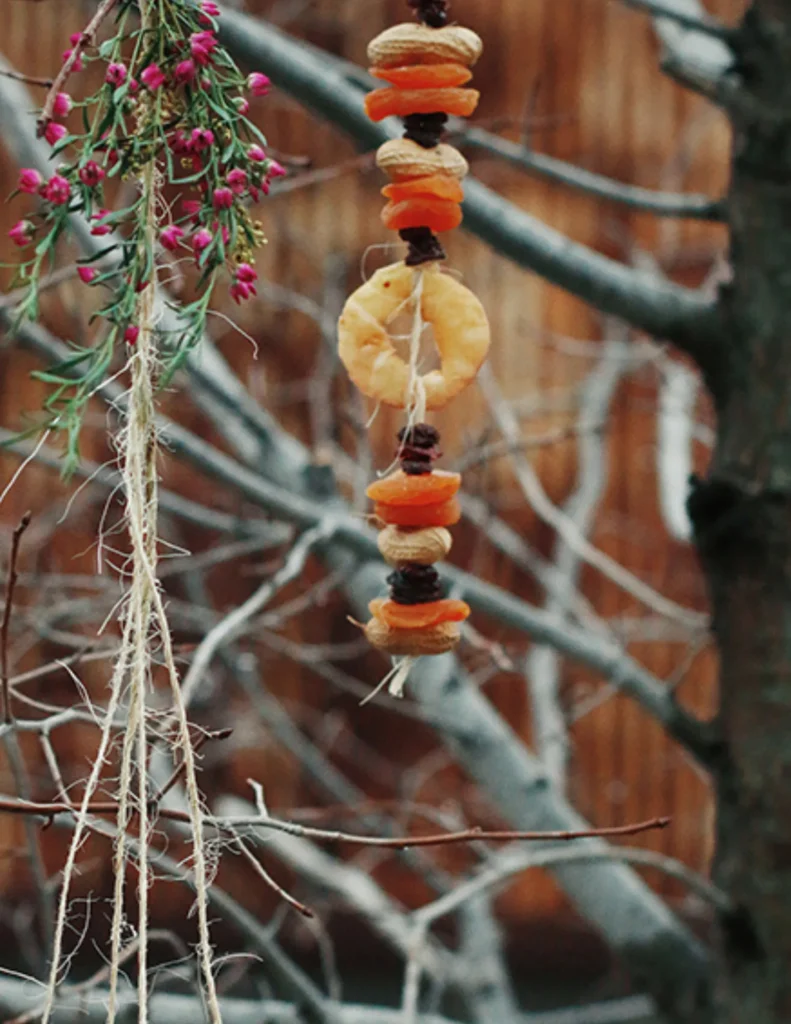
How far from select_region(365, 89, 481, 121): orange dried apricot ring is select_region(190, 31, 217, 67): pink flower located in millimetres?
71

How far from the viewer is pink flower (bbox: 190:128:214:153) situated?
16.6 inches

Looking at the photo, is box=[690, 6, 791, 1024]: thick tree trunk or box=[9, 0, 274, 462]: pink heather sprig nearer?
box=[9, 0, 274, 462]: pink heather sprig

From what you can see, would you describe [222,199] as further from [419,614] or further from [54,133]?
[419,614]

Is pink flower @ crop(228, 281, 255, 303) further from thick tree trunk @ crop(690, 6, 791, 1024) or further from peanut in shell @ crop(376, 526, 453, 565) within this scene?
thick tree trunk @ crop(690, 6, 791, 1024)

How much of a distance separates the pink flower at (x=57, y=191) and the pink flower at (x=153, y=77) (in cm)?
4

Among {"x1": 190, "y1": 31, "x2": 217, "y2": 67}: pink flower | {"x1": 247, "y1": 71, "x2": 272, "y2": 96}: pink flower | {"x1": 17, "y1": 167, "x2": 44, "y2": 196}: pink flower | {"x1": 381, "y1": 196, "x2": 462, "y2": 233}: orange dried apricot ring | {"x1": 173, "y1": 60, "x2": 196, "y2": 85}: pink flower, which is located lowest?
{"x1": 381, "y1": 196, "x2": 462, "y2": 233}: orange dried apricot ring

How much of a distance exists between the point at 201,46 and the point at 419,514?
0.60 feet

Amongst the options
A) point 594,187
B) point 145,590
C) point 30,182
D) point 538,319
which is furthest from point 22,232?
point 538,319

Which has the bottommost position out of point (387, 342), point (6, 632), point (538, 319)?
point (538, 319)

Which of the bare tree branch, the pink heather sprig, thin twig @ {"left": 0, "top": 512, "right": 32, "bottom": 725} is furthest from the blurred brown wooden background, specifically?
the pink heather sprig

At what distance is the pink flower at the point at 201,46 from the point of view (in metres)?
0.42

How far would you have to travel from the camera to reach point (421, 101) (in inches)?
18.3

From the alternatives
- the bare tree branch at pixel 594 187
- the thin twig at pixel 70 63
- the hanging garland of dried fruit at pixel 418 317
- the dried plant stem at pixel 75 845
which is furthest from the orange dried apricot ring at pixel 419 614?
the bare tree branch at pixel 594 187

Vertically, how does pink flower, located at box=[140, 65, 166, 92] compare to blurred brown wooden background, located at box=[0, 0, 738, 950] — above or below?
above
